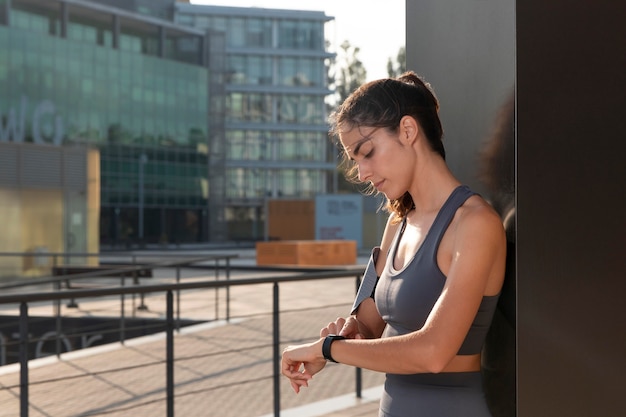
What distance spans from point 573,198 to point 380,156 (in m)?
0.36

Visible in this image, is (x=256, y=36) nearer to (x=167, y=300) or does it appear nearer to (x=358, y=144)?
(x=167, y=300)

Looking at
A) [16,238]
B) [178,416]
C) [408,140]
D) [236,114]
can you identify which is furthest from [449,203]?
[236,114]

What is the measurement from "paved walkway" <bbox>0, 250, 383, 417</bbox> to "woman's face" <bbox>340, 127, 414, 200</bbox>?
3.17 meters

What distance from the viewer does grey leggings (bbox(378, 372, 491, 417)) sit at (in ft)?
5.46

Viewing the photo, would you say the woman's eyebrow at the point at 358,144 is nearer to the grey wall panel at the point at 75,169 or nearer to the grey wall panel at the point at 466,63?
the grey wall panel at the point at 466,63

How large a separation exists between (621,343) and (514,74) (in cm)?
48

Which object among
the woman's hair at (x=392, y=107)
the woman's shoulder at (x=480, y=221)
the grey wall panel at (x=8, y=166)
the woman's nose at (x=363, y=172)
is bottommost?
the woman's shoulder at (x=480, y=221)

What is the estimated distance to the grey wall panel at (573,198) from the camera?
59.0 inches

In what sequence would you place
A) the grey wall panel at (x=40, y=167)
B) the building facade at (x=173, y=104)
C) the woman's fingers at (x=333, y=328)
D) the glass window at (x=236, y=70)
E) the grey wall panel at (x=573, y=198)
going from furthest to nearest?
1. the glass window at (x=236, y=70)
2. the building facade at (x=173, y=104)
3. the grey wall panel at (x=40, y=167)
4. the woman's fingers at (x=333, y=328)
5. the grey wall panel at (x=573, y=198)

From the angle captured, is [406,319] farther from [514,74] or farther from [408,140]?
[514,74]

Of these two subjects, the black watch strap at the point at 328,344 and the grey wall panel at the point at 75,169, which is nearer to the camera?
the black watch strap at the point at 328,344

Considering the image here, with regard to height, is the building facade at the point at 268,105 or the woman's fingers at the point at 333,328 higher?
the building facade at the point at 268,105

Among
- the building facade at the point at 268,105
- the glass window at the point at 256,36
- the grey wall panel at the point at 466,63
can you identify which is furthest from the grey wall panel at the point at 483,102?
the glass window at the point at 256,36

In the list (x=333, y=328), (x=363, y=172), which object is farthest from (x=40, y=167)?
(x=363, y=172)
